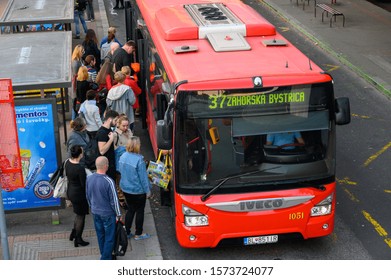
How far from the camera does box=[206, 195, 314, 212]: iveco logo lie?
10.5 m

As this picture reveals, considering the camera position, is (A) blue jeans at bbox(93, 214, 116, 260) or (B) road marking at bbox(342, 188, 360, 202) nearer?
(A) blue jeans at bbox(93, 214, 116, 260)

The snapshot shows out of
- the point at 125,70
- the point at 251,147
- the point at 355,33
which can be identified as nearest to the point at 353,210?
the point at 251,147

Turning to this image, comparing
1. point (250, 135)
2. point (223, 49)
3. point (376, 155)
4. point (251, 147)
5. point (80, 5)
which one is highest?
point (223, 49)

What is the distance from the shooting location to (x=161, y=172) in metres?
11.8

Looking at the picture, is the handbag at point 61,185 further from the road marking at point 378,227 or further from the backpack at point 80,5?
the backpack at point 80,5

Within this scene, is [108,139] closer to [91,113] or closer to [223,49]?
[91,113]

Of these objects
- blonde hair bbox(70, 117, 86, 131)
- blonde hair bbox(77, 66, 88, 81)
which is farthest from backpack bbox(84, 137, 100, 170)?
blonde hair bbox(77, 66, 88, 81)

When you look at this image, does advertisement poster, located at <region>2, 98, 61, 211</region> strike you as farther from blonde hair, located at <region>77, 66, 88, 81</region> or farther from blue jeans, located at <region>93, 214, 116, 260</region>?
blonde hair, located at <region>77, 66, 88, 81</region>

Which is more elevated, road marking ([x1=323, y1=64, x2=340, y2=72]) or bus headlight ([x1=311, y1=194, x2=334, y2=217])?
bus headlight ([x1=311, y1=194, x2=334, y2=217])

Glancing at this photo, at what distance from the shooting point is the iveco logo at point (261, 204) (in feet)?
34.5

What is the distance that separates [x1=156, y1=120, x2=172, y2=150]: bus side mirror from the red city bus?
14 millimetres

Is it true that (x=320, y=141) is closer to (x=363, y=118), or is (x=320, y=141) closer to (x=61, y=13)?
(x=363, y=118)

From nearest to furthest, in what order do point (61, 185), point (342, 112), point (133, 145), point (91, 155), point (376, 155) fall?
point (342, 112) → point (133, 145) → point (61, 185) → point (91, 155) → point (376, 155)

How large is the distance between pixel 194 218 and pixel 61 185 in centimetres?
217
